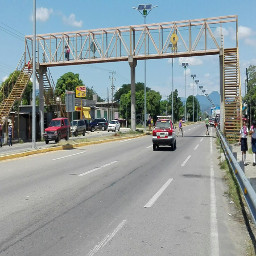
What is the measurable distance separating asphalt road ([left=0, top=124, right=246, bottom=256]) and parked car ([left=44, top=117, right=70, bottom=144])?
1646 centimetres

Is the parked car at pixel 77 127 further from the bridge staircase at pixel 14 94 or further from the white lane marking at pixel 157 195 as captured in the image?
the white lane marking at pixel 157 195

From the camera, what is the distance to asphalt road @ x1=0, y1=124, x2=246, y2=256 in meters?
5.79

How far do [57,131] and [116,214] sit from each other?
2375 cm

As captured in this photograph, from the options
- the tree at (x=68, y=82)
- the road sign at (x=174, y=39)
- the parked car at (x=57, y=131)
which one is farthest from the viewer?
the tree at (x=68, y=82)

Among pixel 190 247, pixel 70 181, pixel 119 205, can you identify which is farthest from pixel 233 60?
pixel 190 247

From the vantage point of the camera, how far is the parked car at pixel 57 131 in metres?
30.5

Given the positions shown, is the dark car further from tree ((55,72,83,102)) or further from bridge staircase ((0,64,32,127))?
tree ((55,72,83,102))

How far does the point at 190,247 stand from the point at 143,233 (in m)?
1.00

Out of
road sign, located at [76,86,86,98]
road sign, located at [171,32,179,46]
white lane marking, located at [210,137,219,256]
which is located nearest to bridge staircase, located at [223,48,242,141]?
road sign, located at [171,32,179,46]

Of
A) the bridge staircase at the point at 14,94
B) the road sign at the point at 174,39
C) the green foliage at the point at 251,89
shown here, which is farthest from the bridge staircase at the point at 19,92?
the green foliage at the point at 251,89

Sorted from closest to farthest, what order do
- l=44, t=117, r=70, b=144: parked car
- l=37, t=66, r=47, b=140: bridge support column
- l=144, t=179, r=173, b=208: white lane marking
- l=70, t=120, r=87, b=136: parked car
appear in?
l=144, t=179, r=173, b=208: white lane marking → l=44, t=117, r=70, b=144: parked car → l=37, t=66, r=47, b=140: bridge support column → l=70, t=120, r=87, b=136: parked car

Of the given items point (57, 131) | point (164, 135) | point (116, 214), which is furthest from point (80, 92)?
point (116, 214)

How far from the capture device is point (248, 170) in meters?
13.9

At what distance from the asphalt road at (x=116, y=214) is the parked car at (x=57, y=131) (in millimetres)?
16464
